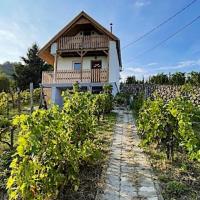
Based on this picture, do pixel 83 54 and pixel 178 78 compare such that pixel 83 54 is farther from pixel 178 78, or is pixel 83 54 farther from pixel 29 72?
pixel 29 72

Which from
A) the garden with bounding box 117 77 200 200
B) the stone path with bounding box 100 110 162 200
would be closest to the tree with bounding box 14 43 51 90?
the stone path with bounding box 100 110 162 200

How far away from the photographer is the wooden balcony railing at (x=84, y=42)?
20281 mm

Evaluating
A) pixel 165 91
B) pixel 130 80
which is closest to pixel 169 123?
pixel 165 91

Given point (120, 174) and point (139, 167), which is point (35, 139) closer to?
point (120, 174)

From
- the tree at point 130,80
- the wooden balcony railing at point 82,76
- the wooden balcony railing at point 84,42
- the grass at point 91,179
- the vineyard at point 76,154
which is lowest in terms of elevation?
the grass at point 91,179

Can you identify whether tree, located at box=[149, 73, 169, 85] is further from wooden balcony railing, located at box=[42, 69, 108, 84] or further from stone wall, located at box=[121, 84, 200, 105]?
wooden balcony railing, located at box=[42, 69, 108, 84]

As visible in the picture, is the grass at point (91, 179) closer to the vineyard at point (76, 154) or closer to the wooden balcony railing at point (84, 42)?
the vineyard at point (76, 154)

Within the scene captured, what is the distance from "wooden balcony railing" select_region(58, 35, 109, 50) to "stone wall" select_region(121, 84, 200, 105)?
4.24 meters

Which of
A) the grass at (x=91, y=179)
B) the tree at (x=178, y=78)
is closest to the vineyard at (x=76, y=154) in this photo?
the grass at (x=91, y=179)

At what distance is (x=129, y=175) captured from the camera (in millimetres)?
5750

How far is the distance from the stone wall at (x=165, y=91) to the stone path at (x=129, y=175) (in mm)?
8505

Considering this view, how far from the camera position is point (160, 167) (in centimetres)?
623

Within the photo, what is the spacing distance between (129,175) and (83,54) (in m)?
15.2

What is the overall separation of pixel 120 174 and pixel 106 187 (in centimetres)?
71
